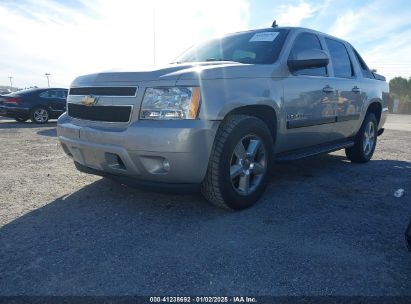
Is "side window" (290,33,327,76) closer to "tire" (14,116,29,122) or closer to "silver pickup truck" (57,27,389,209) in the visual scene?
"silver pickup truck" (57,27,389,209)

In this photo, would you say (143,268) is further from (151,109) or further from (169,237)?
(151,109)

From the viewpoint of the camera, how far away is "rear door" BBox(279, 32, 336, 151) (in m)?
3.55

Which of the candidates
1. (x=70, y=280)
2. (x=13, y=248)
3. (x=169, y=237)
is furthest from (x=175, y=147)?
(x=13, y=248)

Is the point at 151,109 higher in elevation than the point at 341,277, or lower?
higher

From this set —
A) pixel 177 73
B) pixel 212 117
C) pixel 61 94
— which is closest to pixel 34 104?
pixel 61 94

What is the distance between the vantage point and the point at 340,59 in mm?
4711

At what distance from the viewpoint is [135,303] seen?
1.76m

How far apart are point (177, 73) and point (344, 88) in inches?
108

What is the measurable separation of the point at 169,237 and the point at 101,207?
92 cm

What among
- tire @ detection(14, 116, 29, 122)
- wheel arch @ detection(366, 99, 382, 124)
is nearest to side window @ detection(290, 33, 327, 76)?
A: wheel arch @ detection(366, 99, 382, 124)

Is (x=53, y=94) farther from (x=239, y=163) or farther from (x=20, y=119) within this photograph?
(x=239, y=163)

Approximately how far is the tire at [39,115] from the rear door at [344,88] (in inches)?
412

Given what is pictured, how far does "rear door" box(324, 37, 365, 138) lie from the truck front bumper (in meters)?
2.43

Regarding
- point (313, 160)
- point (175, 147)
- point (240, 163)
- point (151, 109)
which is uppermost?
point (151, 109)
